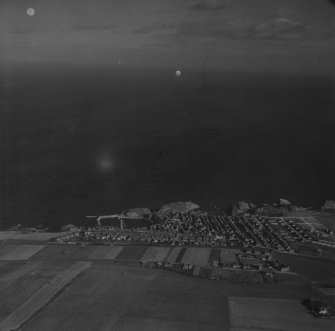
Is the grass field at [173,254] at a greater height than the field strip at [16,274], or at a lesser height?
lesser

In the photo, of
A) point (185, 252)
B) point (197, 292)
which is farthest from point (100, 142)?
point (197, 292)

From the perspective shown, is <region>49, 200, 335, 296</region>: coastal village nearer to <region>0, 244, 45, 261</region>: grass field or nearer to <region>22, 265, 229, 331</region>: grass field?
<region>22, 265, 229, 331</region>: grass field

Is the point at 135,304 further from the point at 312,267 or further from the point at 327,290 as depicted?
the point at 312,267

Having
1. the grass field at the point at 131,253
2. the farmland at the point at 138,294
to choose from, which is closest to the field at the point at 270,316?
the farmland at the point at 138,294

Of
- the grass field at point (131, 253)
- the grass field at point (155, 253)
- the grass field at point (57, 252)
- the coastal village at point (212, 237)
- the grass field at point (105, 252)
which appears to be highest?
the grass field at point (57, 252)

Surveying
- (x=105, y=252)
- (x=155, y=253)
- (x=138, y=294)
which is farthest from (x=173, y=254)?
(x=138, y=294)

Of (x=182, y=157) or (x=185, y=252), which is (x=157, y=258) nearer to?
(x=185, y=252)

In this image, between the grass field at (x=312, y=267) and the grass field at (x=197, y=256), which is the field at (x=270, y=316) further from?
the grass field at (x=197, y=256)
